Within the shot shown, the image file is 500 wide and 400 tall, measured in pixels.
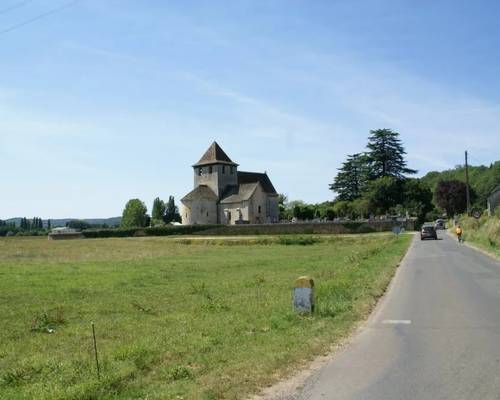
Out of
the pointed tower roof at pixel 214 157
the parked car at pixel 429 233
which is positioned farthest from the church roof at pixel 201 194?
the parked car at pixel 429 233

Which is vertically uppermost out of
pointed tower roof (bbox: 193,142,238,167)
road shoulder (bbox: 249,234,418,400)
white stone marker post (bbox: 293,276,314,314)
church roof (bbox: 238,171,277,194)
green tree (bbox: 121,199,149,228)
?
pointed tower roof (bbox: 193,142,238,167)

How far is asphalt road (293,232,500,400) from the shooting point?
6875mm

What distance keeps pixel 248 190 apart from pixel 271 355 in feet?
305

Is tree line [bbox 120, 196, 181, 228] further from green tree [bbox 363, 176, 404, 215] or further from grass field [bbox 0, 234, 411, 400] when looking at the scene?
grass field [bbox 0, 234, 411, 400]

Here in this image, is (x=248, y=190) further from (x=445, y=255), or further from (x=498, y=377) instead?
(x=498, y=377)

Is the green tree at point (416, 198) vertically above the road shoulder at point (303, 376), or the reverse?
the green tree at point (416, 198)

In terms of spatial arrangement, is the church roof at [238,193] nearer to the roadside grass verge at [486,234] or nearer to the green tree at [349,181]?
the green tree at [349,181]

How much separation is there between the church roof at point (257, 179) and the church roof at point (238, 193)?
586cm

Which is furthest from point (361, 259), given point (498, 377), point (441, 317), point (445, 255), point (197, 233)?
point (197, 233)

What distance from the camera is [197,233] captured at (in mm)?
90688

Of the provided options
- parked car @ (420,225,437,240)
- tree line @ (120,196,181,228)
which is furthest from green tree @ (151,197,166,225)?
parked car @ (420,225,437,240)

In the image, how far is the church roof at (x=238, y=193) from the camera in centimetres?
10062

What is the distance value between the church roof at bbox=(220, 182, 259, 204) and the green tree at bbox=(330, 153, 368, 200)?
2448 centimetres

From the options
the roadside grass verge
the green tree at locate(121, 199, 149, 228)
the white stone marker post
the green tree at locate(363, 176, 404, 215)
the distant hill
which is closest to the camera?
the white stone marker post
